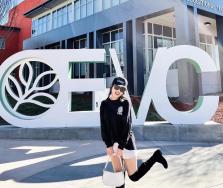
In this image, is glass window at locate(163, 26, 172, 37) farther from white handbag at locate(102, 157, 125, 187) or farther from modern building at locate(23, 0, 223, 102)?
white handbag at locate(102, 157, 125, 187)

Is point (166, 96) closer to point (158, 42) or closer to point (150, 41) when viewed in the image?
point (150, 41)

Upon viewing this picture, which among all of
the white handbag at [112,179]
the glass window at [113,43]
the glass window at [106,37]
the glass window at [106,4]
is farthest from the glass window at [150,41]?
the white handbag at [112,179]

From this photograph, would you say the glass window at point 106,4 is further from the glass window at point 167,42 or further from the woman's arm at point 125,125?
the woman's arm at point 125,125

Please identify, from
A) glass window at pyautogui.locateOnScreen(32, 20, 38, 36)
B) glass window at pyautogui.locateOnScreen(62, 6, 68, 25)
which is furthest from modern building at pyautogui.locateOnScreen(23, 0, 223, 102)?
glass window at pyautogui.locateOnScreen(32, 20, 38, 36)

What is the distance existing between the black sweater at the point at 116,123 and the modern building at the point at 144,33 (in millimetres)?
12685

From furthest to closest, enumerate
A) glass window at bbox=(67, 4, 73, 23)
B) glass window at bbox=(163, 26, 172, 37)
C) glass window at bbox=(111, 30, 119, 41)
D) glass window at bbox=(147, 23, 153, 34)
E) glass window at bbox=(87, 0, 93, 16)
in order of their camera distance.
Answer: glass window at bbox=(67, 4, 73, 23) < glass window at bbox=(87, 0, 93, 16) < glass window at bbox=(163, 26, 172, 37) < glass window at bbox=(111, 30, 119, 41) < glass window at bbox=(147, 23, 153, 34)

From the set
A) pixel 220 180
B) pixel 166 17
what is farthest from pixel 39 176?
pixel 166 17

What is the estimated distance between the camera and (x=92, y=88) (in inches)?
367

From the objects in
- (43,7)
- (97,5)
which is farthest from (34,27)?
(97,5)

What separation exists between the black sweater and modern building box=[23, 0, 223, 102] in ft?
41.6

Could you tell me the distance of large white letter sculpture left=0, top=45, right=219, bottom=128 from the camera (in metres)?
8.98

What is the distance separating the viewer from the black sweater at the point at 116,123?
138 inches

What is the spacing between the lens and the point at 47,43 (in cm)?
2702

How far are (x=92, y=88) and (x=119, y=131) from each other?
586 centimetres
